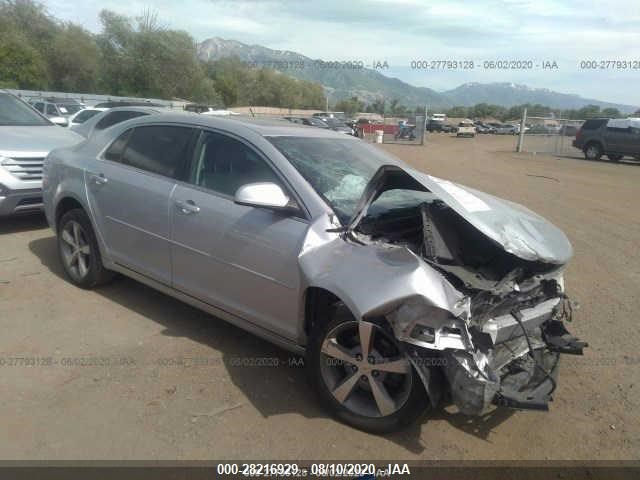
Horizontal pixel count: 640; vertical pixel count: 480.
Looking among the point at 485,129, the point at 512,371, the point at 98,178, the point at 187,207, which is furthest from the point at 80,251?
the point at 485,129

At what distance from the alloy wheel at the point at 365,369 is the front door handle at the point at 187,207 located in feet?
4.69

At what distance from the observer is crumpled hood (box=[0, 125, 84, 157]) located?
21.7 ft

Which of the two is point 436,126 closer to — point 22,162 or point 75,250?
point 22,162

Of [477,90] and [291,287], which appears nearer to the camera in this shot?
[291,287]

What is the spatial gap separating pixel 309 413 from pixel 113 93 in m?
50.1

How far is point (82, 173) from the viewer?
187 inches

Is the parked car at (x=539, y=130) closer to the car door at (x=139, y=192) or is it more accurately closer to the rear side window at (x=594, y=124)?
the rear side window at (x=594, y=124)

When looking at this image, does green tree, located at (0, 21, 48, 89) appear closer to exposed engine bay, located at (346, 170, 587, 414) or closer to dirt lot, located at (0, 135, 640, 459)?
dirt lot, located at (0, 135, 640, 459)

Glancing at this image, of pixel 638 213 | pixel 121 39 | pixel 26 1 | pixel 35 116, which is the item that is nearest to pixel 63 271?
pixel 35 116

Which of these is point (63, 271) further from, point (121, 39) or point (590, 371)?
point (121, 39)

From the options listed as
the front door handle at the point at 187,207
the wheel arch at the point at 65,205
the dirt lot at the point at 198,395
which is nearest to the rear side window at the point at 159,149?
the front door handle at the point at 187,207

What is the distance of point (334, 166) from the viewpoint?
12.5ft

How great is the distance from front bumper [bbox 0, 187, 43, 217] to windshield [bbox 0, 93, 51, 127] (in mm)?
1507

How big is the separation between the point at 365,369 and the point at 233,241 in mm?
1233
